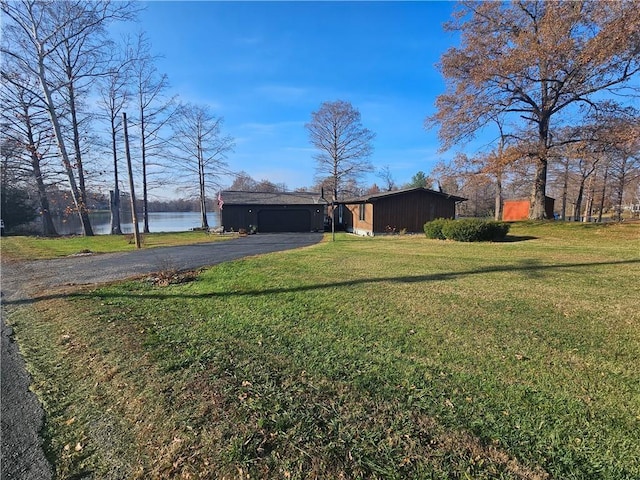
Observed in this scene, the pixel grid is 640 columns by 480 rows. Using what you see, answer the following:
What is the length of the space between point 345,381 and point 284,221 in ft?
78.8

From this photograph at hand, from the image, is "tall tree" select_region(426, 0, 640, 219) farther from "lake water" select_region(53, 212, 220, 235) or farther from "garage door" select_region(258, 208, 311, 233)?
"lake water" select_region(53, 212, 220, 235)

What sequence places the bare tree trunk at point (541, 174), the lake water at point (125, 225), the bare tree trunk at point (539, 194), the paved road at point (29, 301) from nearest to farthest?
the paved road at point (29, 301)
the bare tree trunk at point (541, 174)
the bare tree trunk at point (539, 194)
the lake water at point (125, 225)

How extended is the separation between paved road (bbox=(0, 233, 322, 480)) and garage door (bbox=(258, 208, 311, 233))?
49.4 feet

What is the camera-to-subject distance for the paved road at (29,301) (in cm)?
200

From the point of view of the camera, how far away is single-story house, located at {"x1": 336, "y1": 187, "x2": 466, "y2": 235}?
65.2 feet

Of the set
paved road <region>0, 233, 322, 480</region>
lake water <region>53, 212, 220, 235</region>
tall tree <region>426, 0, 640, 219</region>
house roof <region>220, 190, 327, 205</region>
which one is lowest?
paved road <region>0, 233, 322, 480</region>

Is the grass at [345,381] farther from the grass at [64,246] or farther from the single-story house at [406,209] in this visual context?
the single-story house at [406,209]

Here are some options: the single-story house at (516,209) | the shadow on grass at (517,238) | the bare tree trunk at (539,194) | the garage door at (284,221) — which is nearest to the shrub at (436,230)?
the shadow on grass at (517,238)

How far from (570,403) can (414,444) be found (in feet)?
4.28

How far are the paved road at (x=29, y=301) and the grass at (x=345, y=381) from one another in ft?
0.35

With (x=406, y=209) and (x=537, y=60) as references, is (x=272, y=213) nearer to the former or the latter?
(x=406, y=209)

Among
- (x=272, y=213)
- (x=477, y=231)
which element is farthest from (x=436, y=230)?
(x=272, y=213)

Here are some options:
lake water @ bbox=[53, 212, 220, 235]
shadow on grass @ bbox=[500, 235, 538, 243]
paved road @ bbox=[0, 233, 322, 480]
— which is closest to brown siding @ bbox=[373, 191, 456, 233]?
shadow on grass @ bbox=[500, 235, 538, 243]

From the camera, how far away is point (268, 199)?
86.8 feet
